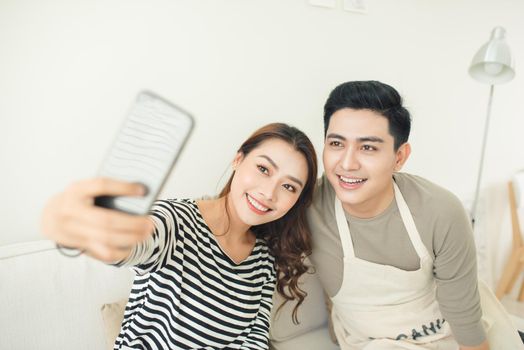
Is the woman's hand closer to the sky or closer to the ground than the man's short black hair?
closer to the ground

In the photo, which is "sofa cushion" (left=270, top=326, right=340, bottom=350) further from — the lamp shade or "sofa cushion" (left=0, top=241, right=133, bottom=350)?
the lamp shade

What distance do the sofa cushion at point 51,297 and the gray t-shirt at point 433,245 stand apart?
70 cm

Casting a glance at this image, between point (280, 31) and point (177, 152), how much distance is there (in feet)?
3.72

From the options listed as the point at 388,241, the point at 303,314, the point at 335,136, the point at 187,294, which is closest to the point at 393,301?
the point at 388,241

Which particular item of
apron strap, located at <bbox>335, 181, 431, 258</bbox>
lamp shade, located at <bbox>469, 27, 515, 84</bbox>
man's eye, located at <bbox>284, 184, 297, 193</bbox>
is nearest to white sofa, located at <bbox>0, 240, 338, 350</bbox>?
man's eye, located at <bbox>284, 184, 297, 193</bbox>

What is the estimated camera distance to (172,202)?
0.96 meters

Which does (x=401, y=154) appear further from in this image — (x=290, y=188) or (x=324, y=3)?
(x=324, y=3)

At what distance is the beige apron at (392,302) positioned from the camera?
3.84ft

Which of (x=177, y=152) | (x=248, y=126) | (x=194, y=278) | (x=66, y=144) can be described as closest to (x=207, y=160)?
(x=248, y=126)

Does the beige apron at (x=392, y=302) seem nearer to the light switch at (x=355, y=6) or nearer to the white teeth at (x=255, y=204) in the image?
the white teeth at (x=255, y=204)

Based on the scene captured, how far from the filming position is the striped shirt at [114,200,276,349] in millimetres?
902

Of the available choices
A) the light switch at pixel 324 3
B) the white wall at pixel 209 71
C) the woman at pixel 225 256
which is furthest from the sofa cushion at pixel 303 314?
the light switch at pixel 324 3

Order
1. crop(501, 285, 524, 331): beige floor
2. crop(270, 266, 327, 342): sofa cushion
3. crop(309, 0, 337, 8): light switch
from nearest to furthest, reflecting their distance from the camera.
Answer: crop(270, 266, 327, 342): sofa cushion → crop(309, 0, 337, 8): light switch → crop(501, 285, 524, 331): beige floor

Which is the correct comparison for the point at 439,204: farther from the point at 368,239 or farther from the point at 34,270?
the point at 34,270
